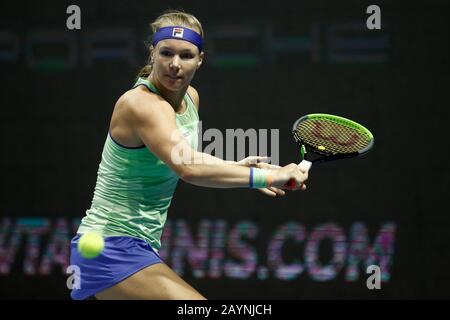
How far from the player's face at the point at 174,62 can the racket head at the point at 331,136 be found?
0.63 meters

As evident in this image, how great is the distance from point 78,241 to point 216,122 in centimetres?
226

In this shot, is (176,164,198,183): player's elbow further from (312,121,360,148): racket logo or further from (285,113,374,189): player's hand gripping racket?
(312,121,360,148): racket logo

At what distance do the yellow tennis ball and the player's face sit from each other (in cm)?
67

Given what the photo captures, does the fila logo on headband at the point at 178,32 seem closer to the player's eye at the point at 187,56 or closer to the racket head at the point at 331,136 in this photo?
the player's eye at the point at 187,56

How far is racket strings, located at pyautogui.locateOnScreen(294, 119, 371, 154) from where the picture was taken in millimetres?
3492

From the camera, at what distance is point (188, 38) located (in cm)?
316

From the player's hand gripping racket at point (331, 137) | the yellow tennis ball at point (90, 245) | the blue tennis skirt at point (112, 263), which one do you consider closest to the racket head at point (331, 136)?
the player's hand gripping racket at point (331, 137)

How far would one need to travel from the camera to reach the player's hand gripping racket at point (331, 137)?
3.45 m

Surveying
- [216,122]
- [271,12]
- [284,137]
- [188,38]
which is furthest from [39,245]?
[188,38]

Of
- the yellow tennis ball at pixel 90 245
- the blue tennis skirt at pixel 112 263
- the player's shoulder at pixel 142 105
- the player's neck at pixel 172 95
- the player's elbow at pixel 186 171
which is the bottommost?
the blue tennis skirt at pixel 112 263

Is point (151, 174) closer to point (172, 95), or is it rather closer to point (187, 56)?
point (172, 95)

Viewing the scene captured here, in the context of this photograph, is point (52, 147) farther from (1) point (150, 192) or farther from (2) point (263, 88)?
(1) point (150, 192)

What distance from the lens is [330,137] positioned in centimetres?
356

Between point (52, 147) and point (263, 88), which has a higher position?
point (263, 88)
